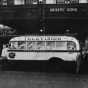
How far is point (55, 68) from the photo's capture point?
43.6 feet

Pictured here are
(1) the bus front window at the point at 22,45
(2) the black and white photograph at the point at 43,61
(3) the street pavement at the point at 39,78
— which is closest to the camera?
(3) the street pavement at the point at 39,78

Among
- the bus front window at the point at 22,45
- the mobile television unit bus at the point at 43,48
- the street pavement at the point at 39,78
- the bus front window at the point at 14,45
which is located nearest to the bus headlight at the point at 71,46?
the mobile television unit bus at the point at 43,48

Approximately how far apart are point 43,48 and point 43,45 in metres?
0.19

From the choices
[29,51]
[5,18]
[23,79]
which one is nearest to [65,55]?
[29,51]

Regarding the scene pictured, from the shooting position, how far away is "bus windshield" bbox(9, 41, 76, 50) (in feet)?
41.1

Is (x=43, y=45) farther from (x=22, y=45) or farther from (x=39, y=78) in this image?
(x=39, y=78)

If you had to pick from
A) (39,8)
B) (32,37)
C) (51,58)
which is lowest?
(51,58)

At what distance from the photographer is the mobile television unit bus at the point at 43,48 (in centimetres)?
1246

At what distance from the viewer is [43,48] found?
497 inches

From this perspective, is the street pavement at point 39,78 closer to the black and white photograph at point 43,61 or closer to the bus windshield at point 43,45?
the black and white photograph at point 43,61

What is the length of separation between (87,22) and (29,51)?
40.6 feet

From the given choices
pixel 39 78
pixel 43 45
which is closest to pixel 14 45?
pixel 43 45

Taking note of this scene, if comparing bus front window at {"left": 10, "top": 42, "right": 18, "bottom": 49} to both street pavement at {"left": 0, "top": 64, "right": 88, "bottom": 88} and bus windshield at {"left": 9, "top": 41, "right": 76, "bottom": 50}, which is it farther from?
street pavement at {"left": 0, "top": 64, "right": 88, "bottom": 88}

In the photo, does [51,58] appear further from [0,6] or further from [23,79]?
[0,6]
